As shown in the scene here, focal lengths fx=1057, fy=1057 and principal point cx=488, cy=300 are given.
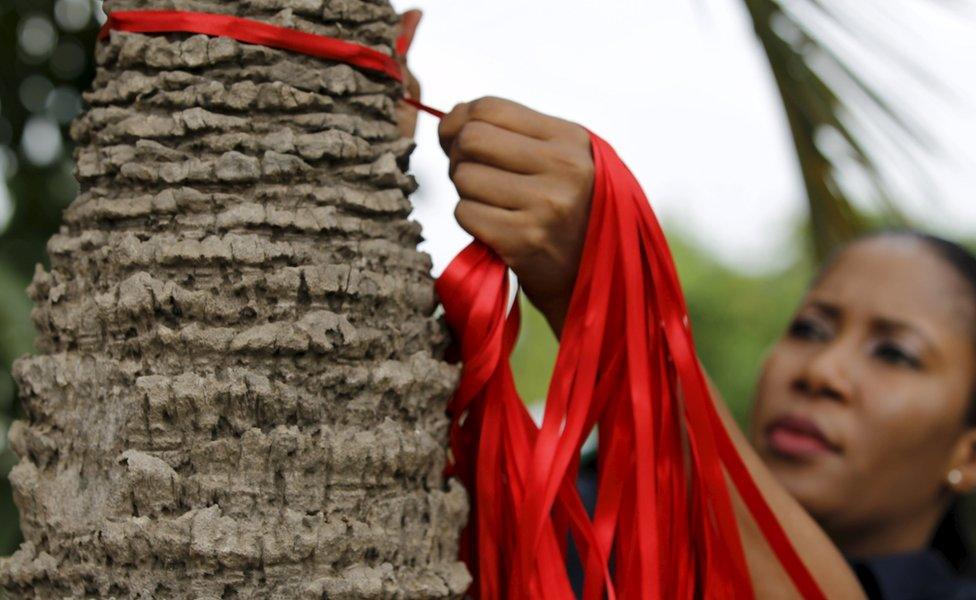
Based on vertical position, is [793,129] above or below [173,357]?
above

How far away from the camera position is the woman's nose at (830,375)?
204 cm

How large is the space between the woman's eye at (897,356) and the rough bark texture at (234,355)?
1294 mm

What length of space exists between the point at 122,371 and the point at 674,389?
61 cm

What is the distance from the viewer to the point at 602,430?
1.23 metres

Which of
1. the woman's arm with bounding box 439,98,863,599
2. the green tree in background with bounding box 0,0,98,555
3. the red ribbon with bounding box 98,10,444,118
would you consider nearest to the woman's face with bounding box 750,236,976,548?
the woman's arm with bounding box 439,98,863,599

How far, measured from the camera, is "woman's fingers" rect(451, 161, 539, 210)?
3.67 feet

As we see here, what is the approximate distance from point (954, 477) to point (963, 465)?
36mm

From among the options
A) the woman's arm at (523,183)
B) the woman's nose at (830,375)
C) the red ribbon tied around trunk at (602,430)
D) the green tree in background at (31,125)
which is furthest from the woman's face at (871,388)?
the green tree in background at (31,125)

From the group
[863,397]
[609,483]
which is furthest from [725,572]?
[863,397]

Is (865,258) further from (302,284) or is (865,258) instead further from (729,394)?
(729,394)

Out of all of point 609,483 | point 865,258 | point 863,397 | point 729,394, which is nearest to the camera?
point 609,483

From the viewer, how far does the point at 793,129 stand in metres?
2.06

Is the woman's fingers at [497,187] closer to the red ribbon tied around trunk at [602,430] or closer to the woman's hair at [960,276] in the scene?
the red ribbon tied around trunk at [602,430]

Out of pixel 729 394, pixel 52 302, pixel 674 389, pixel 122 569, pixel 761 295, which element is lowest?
pixel 729 394
